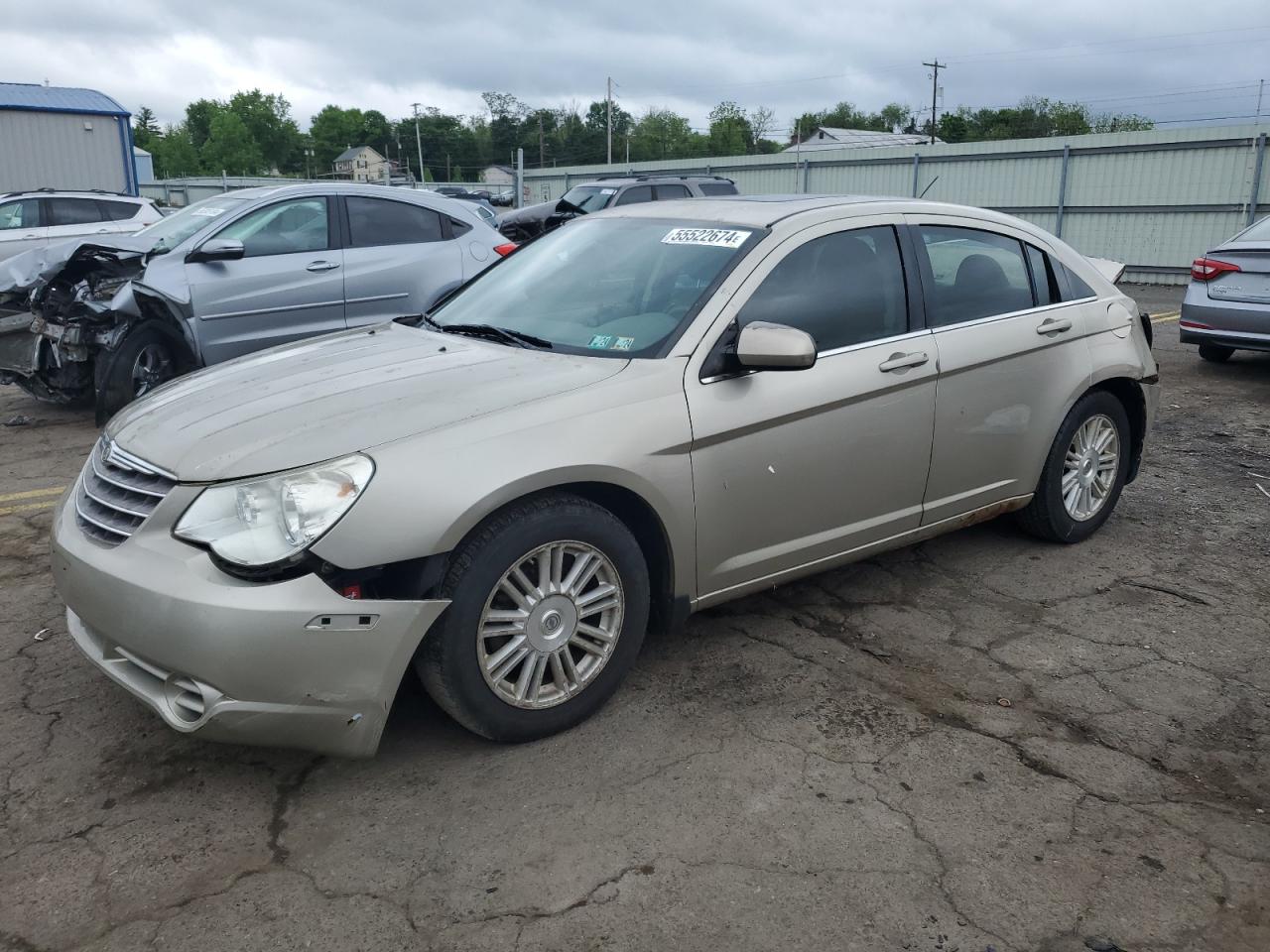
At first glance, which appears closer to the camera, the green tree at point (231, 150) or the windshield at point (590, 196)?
the windshield at point (590, 196)

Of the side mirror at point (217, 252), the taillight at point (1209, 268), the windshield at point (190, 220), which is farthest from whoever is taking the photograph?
the taillight at point (1209, 268)

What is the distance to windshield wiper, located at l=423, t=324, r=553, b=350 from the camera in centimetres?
377

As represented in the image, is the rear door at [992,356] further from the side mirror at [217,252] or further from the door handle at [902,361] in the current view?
the side mirror at [217,252]

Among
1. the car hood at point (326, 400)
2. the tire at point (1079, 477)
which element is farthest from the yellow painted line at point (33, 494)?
the tire at point (1079, 477)

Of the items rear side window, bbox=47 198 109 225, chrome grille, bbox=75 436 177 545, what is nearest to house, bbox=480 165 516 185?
rear side window, bbox=47 198 109 225

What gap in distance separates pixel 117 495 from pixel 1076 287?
164 inches

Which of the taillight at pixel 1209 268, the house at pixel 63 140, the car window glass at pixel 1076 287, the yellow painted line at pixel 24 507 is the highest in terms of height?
the house at pixel 63 140

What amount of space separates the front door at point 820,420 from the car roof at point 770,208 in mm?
98

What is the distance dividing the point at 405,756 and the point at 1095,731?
2.22 m

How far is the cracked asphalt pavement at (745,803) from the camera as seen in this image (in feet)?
8.18

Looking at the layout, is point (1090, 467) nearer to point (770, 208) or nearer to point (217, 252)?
point (770, 208)

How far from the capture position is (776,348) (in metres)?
3.39

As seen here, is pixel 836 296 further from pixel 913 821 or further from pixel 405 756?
pixel 405 756

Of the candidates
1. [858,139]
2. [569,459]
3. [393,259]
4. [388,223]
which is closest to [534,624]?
[569,459]
